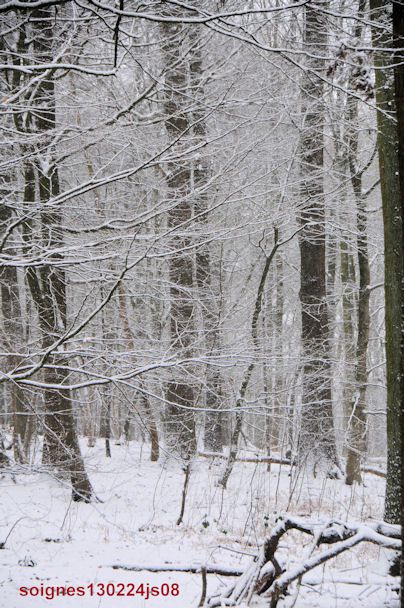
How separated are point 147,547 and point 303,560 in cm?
264

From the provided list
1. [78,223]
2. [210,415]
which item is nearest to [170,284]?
[78,223]

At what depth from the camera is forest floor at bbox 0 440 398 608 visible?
12.8 feet

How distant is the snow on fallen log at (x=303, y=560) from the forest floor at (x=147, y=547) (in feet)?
0.54

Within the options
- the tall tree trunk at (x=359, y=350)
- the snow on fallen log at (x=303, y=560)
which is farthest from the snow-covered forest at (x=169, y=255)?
the tall tree trunk at (x=359, y=350)

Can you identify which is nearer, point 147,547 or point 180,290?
point 147,547

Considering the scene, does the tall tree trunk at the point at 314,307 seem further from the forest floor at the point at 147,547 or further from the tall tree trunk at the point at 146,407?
the tall tree trunk at the point at 146,407

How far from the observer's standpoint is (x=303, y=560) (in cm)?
338

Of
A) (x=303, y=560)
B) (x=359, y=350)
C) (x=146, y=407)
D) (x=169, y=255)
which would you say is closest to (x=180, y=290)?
(x=169, y=255)

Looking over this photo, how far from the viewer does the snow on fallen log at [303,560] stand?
3342 mm

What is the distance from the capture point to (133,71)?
18.3 feet
